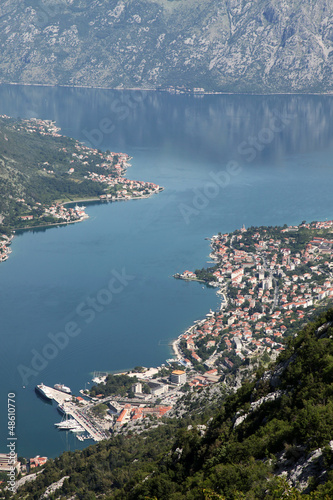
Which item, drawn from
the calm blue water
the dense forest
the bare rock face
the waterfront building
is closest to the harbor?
the calm blue water

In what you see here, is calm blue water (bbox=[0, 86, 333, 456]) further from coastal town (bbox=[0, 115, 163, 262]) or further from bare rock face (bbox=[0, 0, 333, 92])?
bare rock face (bbox=[0, 0, 333, 92])

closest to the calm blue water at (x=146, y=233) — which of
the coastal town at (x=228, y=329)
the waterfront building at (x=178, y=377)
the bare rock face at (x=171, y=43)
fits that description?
the coastal town at (x=228, y=329)

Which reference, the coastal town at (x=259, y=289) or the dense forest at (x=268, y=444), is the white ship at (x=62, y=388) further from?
the dense forest at (x=268, y=444)

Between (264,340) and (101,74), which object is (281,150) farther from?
(101,74)

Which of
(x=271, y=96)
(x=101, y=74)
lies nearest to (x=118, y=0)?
(x=101, y=74)

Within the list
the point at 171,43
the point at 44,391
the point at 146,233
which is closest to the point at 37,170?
the point at 146,233

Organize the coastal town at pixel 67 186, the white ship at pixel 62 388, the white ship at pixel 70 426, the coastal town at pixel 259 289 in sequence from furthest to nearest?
the coastal town at pixel 67 186
the coastal town at pixel 259 289
the white ship at pixel 62 388
the white ship at pixel 70 426
